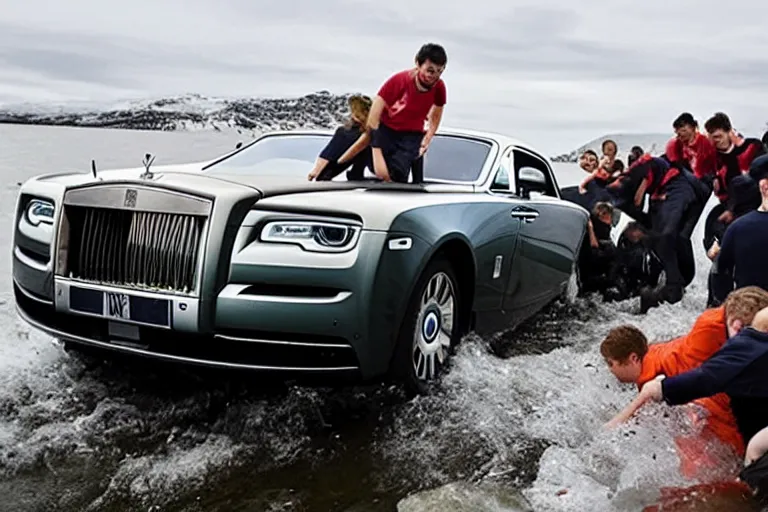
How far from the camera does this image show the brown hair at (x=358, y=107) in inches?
227

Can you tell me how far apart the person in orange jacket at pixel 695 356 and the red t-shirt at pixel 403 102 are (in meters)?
2.17

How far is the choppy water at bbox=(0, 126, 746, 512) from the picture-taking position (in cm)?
333

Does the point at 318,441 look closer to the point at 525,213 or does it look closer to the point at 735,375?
the point at 735,375

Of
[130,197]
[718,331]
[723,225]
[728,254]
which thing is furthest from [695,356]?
[723,225]

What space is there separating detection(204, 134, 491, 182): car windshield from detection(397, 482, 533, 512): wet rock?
2.57 meters

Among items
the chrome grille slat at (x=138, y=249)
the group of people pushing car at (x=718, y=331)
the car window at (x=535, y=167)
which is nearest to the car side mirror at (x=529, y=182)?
the car window at (x=535, y=167)

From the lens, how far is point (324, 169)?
17.6 feet

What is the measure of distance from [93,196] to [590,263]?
5.67m

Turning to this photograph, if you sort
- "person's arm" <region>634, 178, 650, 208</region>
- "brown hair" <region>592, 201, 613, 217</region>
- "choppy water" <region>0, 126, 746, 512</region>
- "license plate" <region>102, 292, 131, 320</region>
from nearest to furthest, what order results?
1. "choppy water" <region>0, 126, 746, 512</region>
2. "license plate" <region>102, 292, 131, 320</region>
3. "person's arm" <region>634, 178, 650, 208</region>
4. "brown hair" <region>592, 201, 613, 217</region>

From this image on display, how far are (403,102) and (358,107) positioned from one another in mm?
465

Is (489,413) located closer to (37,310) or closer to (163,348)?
(163,348)

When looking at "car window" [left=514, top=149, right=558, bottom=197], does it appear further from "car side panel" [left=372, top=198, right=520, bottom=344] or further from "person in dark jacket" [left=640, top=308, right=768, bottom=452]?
"person in dark jacket" [left=640, top=308, right=768, bottom=452]

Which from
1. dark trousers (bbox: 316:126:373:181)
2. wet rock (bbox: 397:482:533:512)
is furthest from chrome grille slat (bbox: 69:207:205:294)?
dark trousers (bbox: 316:126:373:181)

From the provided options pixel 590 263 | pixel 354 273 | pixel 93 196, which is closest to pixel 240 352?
pixel 354 273
